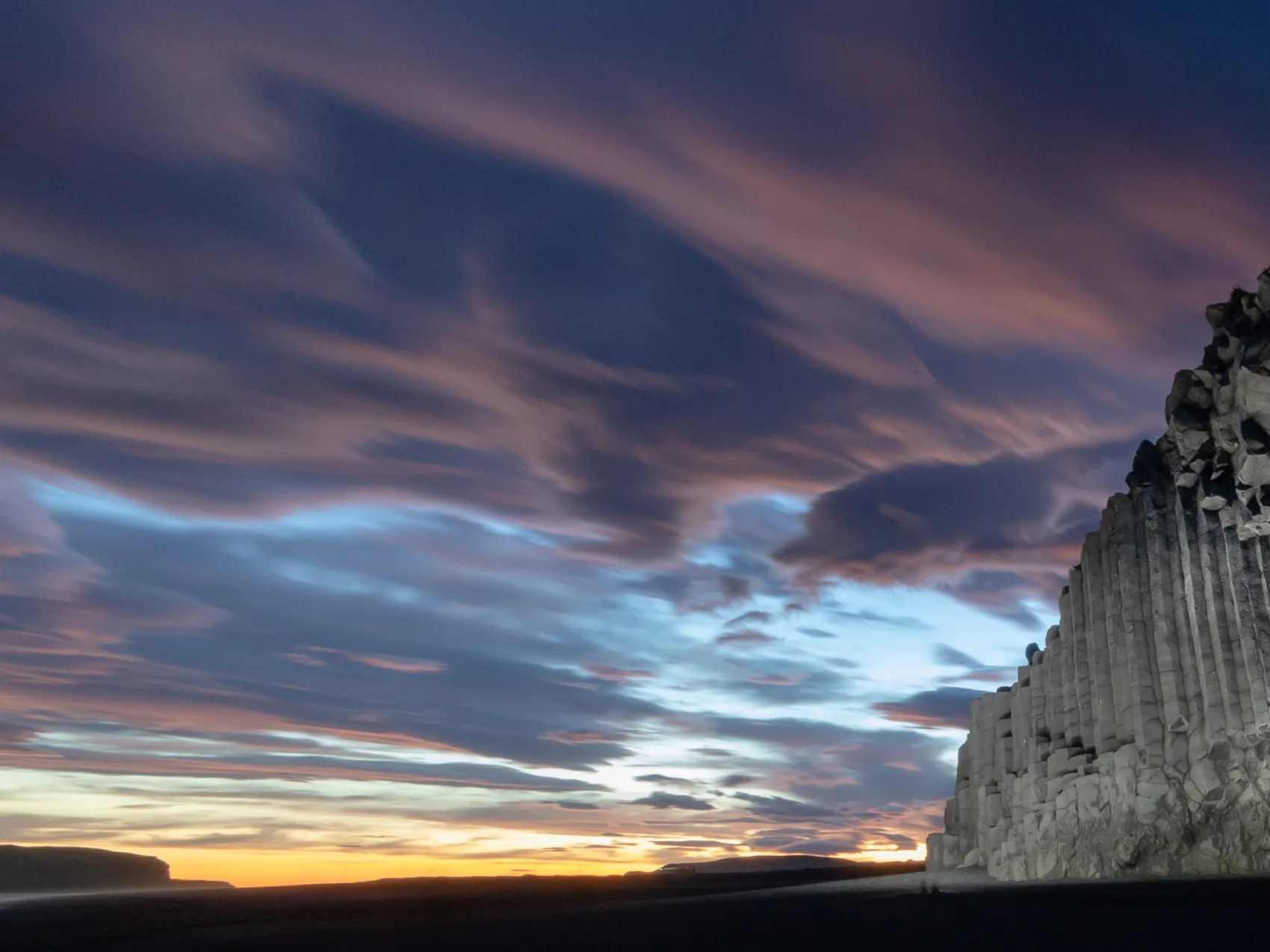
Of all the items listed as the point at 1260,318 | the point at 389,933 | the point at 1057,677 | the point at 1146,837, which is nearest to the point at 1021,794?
the point at 1057,677

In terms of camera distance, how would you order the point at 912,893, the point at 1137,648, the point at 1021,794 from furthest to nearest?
the point at 1021,794 < the point at 1137,648 < the point at 912,893

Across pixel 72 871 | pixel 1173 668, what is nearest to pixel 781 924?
pixel 1173 668

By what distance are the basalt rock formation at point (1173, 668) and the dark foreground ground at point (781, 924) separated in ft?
16.4

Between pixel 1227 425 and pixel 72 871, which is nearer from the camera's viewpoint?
pixel 1227 425

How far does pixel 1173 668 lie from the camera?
128 feet

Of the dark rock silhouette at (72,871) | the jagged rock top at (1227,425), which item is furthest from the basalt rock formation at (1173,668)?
the dark rock silhouette at (72,871)

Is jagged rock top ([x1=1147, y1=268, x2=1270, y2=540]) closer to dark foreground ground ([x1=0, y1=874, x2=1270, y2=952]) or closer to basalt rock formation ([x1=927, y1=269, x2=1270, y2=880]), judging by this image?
basalt rock formation ([x1=927, y1=269, x2=1270, y2=880])

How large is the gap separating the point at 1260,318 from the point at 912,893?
26550 millimetres

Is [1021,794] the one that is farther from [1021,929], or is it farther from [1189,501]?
[1021,929]

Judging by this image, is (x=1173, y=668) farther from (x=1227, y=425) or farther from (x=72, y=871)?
(x=72, y=871)

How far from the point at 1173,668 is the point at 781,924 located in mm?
23946

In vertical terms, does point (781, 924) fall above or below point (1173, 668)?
below

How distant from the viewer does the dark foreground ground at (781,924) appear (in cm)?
1866

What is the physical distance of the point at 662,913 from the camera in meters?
28.3
